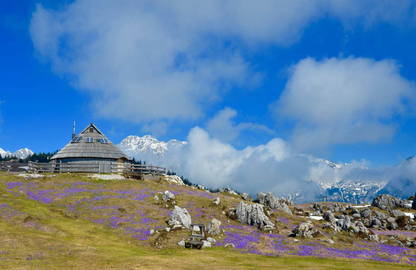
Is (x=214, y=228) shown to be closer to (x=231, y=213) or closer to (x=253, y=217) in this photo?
(x=253, y=217)

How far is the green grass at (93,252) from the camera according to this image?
3266 centimetres

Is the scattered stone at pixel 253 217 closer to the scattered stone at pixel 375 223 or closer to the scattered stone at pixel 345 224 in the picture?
the scattered stone at pixel 345 224

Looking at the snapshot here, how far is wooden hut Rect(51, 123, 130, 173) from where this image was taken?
268ft

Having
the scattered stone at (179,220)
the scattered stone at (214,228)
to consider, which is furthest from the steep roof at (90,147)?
the scattered stone at (214,228)

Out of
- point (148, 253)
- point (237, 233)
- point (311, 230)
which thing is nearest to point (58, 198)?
point (148, 253)

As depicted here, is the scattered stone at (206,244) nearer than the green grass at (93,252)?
No

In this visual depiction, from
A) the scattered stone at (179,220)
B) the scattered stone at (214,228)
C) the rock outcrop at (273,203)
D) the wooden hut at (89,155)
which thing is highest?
the wooden hut at (89,155)

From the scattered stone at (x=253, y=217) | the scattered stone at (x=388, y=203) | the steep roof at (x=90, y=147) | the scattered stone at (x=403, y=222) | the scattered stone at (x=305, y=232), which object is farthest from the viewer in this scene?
the scattered stone at (x=388, y=203)

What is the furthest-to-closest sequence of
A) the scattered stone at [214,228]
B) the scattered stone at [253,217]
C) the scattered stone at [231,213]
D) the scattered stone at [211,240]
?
the scattered stone at [231,213] < the scattered stone at [253,217] < the scattered stone at [214,228] < the scattered stone at [211,240]

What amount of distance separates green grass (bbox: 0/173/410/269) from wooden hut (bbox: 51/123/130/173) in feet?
91.7

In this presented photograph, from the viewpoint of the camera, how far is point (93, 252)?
3694 cm

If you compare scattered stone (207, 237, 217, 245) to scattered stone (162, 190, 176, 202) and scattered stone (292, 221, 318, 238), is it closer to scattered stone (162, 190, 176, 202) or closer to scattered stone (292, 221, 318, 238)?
scattered stone (292, 221, 318, 238)

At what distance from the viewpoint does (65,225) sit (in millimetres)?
47844

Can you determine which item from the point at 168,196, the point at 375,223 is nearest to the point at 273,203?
the point at 375,223
